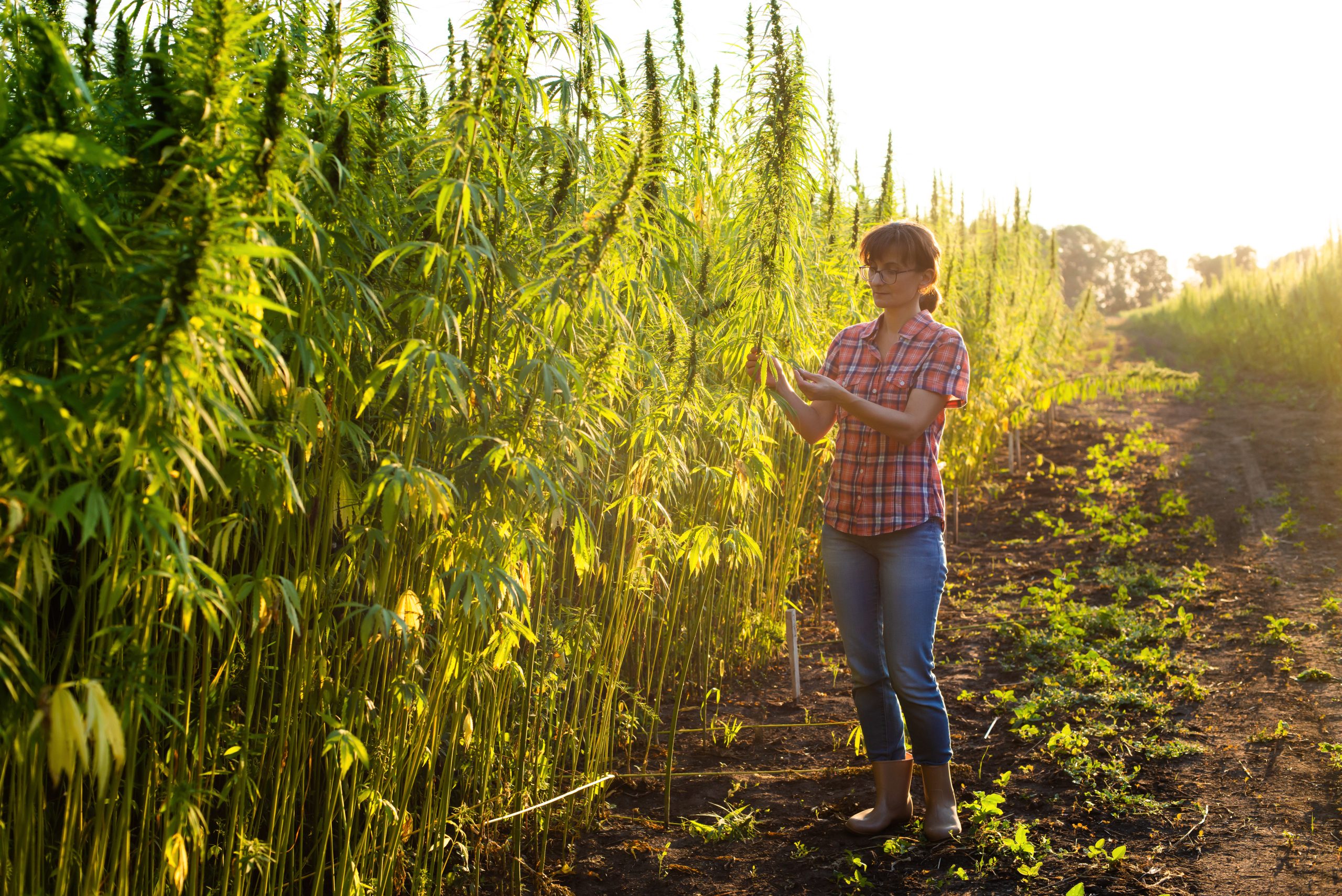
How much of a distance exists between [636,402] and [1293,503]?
5991 mm

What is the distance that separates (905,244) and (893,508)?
2.50 feet

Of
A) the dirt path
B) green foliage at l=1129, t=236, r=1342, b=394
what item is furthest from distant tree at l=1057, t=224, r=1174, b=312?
the dirt path

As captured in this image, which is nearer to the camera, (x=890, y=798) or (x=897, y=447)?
(x=897, y=447)

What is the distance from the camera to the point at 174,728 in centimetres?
171

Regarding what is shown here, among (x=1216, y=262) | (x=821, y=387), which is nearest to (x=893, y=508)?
(x=821, y=387)

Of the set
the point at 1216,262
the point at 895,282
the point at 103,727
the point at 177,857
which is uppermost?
the point at 1216,262

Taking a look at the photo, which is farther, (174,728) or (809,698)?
(809,698)

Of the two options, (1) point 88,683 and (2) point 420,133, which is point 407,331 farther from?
(1) point 88,683

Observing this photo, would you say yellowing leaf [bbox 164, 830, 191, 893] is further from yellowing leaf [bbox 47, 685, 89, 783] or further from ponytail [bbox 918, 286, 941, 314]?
ponytail [bbox 918, 286, 941, 314]

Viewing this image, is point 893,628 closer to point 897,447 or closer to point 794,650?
point 897,447

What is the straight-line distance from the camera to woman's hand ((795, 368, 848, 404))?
2.46 metres

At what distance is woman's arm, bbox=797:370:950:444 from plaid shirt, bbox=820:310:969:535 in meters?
0.04

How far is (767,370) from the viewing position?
2.62 metres

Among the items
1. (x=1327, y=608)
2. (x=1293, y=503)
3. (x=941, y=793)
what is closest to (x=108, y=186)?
(x=941, y=793)
